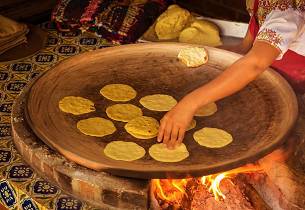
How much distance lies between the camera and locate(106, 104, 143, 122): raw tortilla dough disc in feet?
9.05

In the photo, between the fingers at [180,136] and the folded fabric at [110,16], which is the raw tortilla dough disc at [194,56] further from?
the folded fabric at [110,16]

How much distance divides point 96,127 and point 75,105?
225 millimetres

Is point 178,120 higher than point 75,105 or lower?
higher

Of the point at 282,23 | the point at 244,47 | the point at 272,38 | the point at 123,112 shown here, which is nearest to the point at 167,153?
the point at 123,112

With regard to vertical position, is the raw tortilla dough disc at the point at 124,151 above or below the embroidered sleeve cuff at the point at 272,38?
below

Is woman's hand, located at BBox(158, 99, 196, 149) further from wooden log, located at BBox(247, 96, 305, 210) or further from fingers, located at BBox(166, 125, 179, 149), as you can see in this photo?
wooden log, located at BBox(247, 96, 305, 210)

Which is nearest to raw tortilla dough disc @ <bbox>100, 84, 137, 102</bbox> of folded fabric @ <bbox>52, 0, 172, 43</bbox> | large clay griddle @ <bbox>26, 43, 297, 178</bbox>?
large clay griddle @ <bbox>26, 43, 297, 178</bbox>

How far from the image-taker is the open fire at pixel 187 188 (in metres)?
2.50

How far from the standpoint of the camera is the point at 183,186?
8.47 ft

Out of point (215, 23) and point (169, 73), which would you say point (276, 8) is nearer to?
point (169, 73)

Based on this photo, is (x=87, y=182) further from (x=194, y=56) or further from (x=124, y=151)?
(x=194, y=56)

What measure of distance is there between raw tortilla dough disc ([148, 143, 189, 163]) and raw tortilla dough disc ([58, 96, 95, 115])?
1.65ft

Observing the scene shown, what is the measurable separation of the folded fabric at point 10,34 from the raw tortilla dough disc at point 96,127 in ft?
5.30

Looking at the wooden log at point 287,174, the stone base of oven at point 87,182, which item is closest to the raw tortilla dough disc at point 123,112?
the stone base of oven at point 87,182
